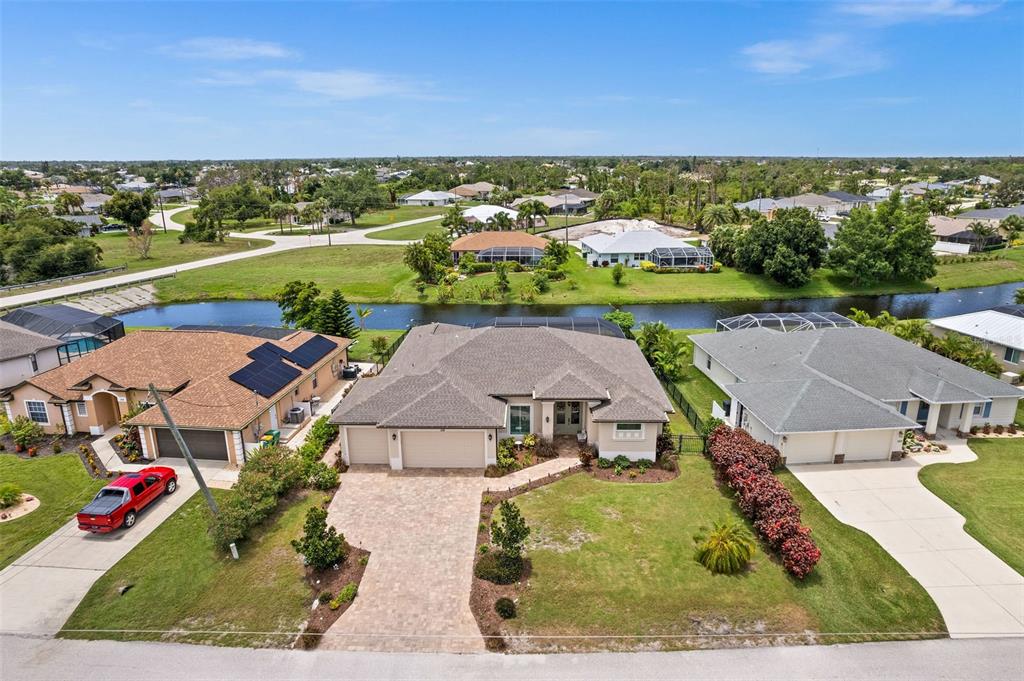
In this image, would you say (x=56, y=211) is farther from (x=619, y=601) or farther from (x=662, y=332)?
(x=619, y=601)

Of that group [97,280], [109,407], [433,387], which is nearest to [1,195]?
[97,280]

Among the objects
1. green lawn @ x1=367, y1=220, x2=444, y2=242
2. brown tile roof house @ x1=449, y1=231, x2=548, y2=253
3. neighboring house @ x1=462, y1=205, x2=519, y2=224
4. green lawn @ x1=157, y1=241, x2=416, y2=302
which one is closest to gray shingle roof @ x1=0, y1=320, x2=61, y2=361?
green lawn @ x1=157, y1=241, x2=416, y2=302

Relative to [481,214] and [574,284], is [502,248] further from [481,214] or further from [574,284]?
[481,214]

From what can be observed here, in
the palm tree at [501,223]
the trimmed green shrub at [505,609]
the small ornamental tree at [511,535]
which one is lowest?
the trimmed green shrub at [505,609]

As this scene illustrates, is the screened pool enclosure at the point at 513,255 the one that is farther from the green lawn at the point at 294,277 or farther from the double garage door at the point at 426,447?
the double garage door at the point at 426,447

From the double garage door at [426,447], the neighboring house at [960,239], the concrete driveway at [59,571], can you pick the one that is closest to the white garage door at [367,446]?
the double garage door at [426,447]

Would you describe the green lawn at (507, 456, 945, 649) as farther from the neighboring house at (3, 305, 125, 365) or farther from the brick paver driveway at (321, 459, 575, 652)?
the neighboring house at (3, 305, 125, 365)

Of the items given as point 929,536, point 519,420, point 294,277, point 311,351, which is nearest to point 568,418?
point 519,420
